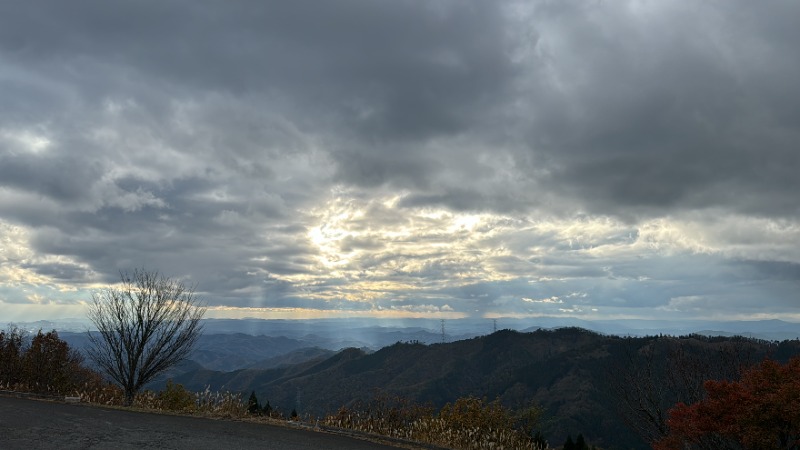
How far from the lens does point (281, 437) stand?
1378cm

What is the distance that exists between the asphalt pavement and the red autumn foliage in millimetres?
8721

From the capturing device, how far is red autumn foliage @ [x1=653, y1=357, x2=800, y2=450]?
12195 mm

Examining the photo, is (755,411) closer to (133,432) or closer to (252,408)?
(133,432)

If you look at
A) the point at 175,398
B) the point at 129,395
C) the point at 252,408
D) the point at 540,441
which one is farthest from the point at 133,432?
the point at 540,441

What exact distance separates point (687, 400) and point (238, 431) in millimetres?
17227

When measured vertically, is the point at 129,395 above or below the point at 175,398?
above

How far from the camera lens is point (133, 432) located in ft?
42.2

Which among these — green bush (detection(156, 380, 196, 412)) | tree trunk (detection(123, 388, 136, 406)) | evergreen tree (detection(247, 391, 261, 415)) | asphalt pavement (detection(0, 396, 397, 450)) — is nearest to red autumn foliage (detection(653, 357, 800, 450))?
asphalt pavement (detection(0, 396, 397, 450))

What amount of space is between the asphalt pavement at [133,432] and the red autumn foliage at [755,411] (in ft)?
28.6

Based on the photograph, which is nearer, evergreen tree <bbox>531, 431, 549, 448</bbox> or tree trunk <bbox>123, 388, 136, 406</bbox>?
tree trunk <bbox>123, 388, 136, 406</bbox>

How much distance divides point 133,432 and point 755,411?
52.0ft

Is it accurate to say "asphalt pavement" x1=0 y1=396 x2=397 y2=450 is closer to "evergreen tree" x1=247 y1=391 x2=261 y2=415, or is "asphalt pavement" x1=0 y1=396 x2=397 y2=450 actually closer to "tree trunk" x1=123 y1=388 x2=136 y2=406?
"tree trunk" x1=123 y1=388 x2=136 y2=406

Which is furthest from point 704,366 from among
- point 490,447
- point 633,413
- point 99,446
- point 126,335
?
point 126,335

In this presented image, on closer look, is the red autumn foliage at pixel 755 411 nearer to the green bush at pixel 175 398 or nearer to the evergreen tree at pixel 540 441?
the evergreen tree at pixel 540 441
